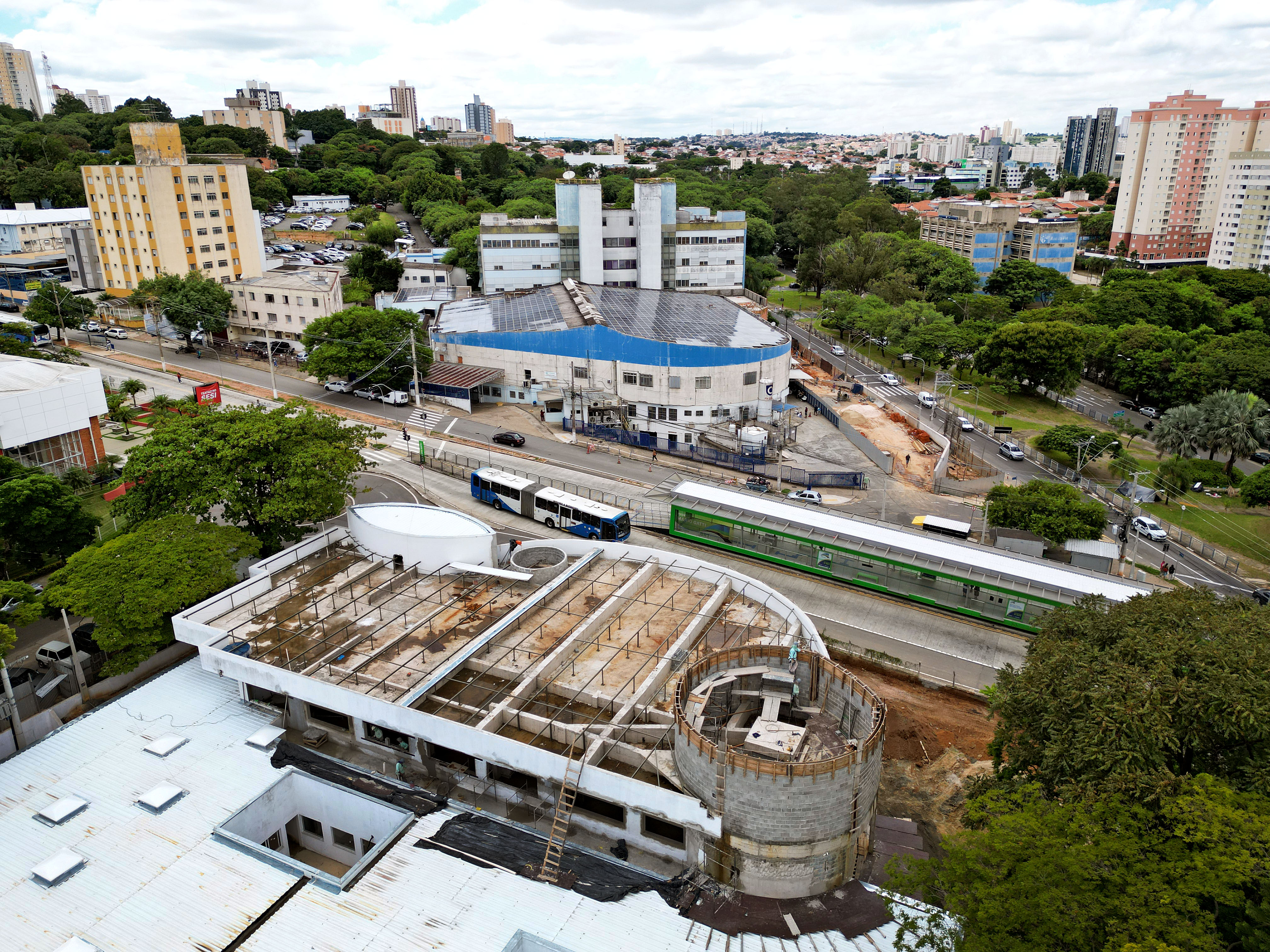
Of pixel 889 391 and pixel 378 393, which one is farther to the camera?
pixel 889 391

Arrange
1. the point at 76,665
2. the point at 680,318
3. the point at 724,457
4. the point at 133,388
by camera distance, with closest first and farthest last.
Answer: the point at 76,665, the point at 724,457, the point at 133,388, the point at 680,318

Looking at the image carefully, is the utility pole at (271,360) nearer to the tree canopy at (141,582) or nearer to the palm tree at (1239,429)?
the tree canopy at (141,582)

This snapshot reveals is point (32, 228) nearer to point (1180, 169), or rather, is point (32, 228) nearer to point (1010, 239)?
point (1010, 239)

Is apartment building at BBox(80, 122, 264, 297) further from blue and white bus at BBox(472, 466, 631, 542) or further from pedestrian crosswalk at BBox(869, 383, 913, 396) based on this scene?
pedestrian crosswalk at BBox(869, 383, 913, 396)

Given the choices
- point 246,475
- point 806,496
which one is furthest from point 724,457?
point 246,475

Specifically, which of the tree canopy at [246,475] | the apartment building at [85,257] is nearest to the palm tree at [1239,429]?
the tree canopy at [246,475]

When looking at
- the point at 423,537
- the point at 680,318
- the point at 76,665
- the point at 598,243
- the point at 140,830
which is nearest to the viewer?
the point at 140,830

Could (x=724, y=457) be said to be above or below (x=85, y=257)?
below
